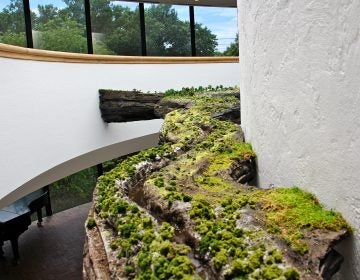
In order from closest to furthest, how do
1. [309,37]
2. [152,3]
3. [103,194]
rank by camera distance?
[309,37], [103,194], [152,3]

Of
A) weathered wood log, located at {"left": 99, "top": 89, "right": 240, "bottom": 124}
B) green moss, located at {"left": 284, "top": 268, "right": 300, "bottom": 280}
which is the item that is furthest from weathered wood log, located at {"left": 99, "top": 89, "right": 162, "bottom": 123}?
green moss, located at {"left": 284, "top": 268, "right": 300, "bottom": 280}

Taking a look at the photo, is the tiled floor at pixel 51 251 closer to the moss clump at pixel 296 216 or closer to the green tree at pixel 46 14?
the green tree at pixel 46 14

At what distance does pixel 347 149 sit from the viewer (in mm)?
2287

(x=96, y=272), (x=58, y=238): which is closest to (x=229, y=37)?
(x=58, y=238)

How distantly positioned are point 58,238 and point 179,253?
793cm

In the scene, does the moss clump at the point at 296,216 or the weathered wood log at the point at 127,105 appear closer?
the moss clump at the point at 296,216

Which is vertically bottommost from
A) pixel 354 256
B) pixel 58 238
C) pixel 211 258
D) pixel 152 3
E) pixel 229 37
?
pixel 58 238

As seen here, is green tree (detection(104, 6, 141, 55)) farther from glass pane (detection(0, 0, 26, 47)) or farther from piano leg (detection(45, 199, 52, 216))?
piano leg (detection(45, 199, 52, 216))

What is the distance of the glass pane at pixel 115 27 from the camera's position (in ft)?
30.0

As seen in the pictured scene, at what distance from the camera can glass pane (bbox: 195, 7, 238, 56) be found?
10.5 meters

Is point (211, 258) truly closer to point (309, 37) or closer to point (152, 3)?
point (309, 37)

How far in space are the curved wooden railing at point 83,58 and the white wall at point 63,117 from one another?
78mm

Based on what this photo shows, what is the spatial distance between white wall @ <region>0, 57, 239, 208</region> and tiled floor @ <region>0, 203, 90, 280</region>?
2.30 m

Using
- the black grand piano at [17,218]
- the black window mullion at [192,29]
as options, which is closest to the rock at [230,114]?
the black grand piano at [17,218]
